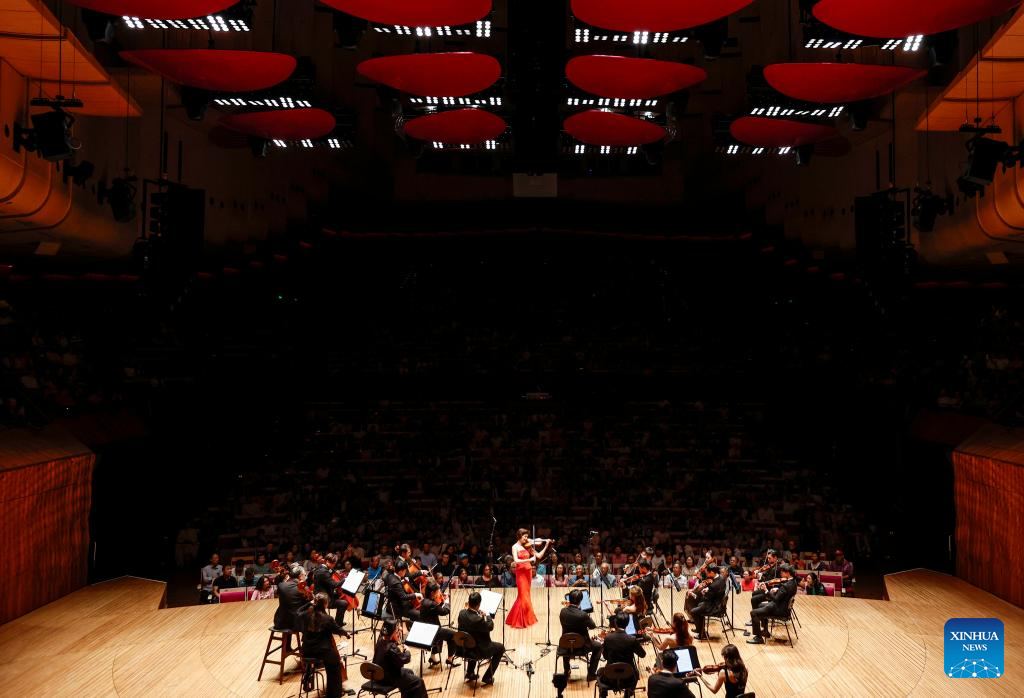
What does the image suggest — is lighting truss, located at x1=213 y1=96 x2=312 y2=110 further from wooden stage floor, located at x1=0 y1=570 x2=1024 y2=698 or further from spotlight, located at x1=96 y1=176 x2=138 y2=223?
wooden stage floor, located at x1=0 y1=570 x2=1024 y2=698

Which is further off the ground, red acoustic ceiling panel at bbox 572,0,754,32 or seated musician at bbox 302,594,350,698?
red acoustic ceiling panel at bbox 572,0,754,32

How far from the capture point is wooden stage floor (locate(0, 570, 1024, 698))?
7.94 m

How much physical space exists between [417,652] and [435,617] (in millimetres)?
899

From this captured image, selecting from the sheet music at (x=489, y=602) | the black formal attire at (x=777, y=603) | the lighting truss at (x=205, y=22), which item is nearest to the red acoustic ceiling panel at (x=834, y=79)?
the black formal attire at (x=777, y=603)

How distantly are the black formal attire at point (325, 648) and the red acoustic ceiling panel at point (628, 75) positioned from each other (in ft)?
21.1

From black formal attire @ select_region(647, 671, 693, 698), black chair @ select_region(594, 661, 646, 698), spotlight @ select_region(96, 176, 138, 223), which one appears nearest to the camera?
black formal attire @ select_region(647, 671, 693, 698)

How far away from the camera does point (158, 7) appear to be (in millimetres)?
7457

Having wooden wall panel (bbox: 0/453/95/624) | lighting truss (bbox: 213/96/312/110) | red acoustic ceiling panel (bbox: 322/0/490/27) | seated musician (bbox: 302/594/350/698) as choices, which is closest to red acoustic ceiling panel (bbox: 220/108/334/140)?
lighting truss (bbox: 213/96/312/110)

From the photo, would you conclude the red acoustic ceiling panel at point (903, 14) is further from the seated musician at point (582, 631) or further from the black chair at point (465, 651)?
the black chair at point (465, 651)

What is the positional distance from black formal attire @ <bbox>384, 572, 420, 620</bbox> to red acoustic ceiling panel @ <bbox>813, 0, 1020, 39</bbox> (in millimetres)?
7004

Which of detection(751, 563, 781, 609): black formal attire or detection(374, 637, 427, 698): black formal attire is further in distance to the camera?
detection(751, 563, 781, 609): black formal attire

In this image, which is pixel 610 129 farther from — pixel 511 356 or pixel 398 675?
pixel 398 675

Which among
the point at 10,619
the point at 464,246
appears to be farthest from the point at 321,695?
the point at 464,246

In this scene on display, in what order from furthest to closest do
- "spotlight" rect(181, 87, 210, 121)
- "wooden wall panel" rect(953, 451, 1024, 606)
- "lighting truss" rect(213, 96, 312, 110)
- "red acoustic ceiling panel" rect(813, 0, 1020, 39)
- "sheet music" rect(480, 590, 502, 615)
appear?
"wooden wall panel" rect(953, 451, 1024, 606) < "lighting truss" rect(213, 96, 312, 110) < "spotlight" rect(181, 87, 210, 121) < "sheet music" rect(480, 590, 502, 615) < "red acoustic ceiling panel" rect(813, 0, 1020, 39)
